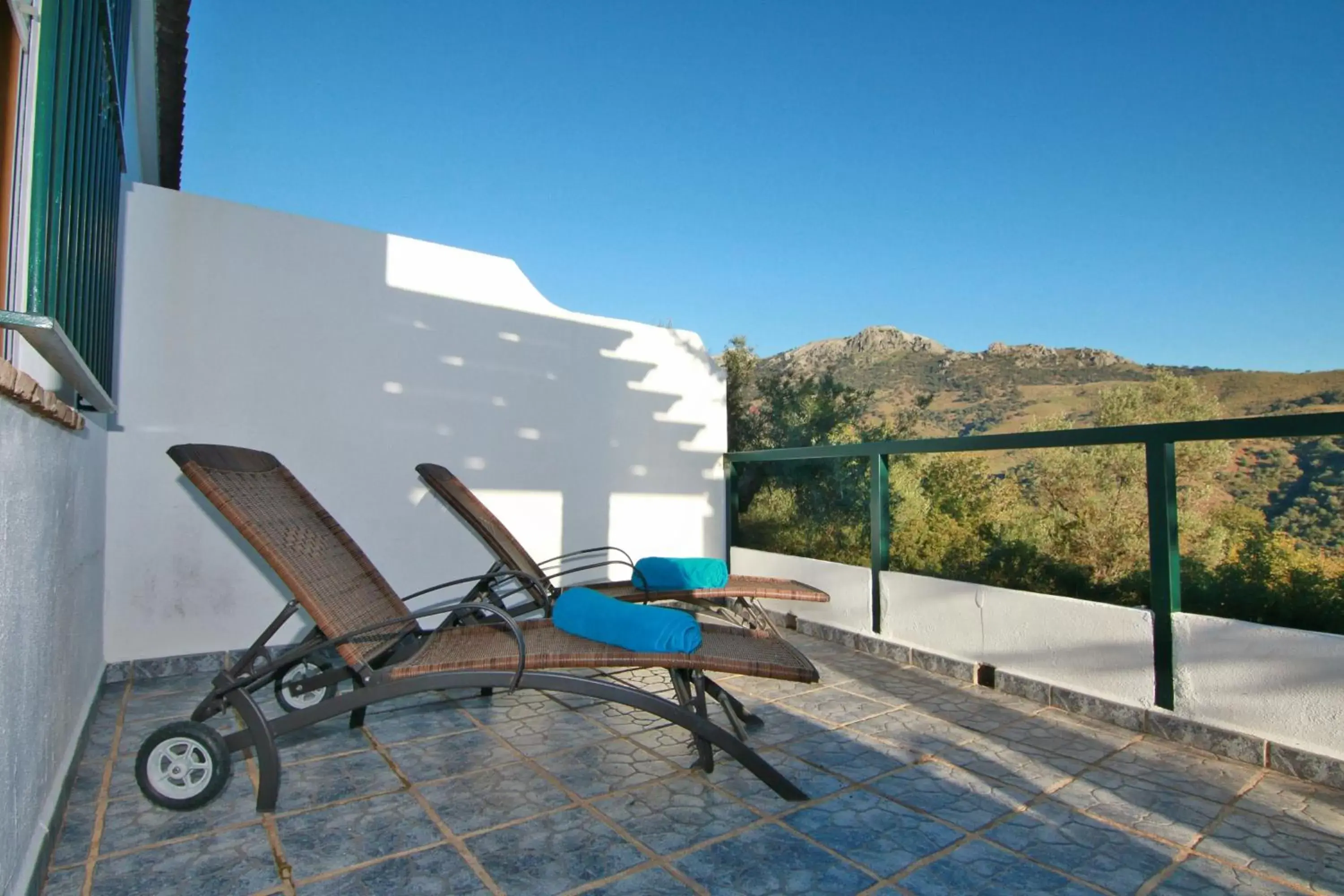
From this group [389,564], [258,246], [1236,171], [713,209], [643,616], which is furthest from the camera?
[1236,171]

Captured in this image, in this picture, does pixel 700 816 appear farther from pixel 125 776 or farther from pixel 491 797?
pixel 125 776

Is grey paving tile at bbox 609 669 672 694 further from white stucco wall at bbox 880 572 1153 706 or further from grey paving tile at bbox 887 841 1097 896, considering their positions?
grey paving tile at bbox 887 841 1097 896

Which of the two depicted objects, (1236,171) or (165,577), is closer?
(165,577)

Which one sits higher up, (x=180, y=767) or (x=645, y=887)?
(x=180, y=767)

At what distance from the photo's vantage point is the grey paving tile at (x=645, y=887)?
6.31 feet

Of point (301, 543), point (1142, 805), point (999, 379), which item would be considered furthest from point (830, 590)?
point (999, 379)

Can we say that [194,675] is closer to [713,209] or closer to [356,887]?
[356,887]

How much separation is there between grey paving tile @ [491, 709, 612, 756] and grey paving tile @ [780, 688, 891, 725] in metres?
0.98

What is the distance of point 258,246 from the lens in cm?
442

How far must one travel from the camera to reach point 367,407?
15.5 feet

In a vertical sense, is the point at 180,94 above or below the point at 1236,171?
below

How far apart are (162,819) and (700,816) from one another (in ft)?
5.68

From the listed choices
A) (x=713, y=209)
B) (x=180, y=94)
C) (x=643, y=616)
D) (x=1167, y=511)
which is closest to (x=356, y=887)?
(x=643, y=616)

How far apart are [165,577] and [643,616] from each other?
3120 millimetres
